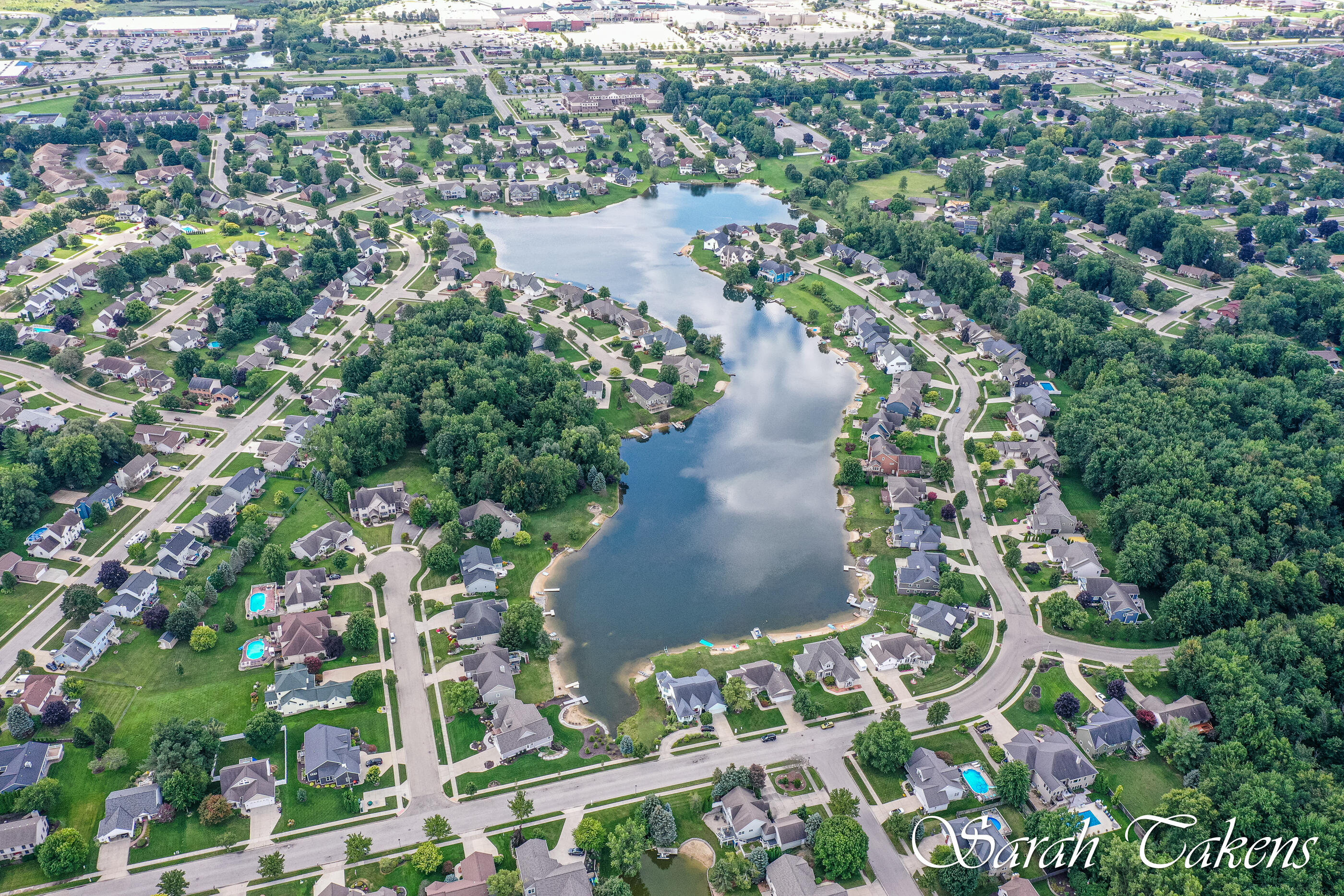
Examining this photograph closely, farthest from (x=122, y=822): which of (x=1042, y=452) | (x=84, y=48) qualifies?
(x=84, y=48)

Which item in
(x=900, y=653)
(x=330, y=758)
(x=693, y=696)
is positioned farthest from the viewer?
(x=900, y=653)

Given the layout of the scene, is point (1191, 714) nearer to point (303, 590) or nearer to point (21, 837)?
point (303, 590)

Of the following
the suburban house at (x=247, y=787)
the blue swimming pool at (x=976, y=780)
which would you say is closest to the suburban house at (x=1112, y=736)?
the blue swimming pool at (x=976, y=780)

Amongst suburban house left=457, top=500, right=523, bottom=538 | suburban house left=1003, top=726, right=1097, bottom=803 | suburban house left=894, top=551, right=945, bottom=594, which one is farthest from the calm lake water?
suburban house left=1003, top=726, right=1097, bottom=803

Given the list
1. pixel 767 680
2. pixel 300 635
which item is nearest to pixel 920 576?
pixel 767 680

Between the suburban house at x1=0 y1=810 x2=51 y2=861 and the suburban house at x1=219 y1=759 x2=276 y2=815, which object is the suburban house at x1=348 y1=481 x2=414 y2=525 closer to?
the suburban house at x1=219 y1=759 x2=276 y2=815
